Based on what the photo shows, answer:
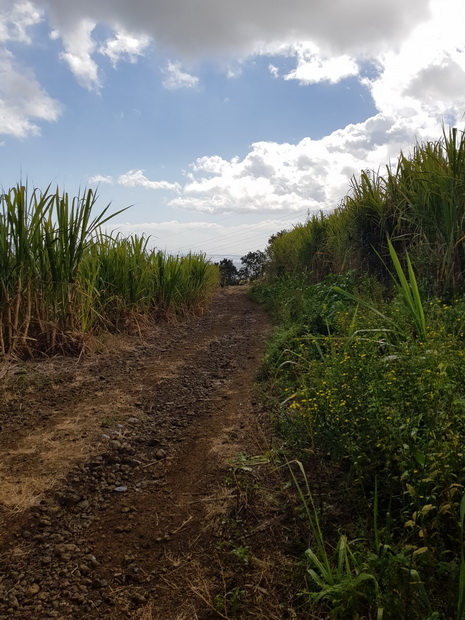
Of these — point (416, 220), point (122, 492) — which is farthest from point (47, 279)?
point (416, 220)

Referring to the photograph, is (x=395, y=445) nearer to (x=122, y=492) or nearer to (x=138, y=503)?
(x=138, y=503)

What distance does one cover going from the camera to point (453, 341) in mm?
2814

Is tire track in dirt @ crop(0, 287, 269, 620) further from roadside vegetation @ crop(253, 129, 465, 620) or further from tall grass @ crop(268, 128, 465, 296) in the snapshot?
tall grass @ crop(268, 128, 465, 296)

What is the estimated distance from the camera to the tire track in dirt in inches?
63.9

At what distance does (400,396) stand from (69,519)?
5.89ft

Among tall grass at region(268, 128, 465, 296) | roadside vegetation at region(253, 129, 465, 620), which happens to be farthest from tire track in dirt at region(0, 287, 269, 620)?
tall grass at region(268, 128, 465, 296)

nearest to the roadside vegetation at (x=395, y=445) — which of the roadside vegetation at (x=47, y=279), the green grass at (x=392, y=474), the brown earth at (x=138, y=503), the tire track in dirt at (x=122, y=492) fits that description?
the green grass at (x=392, y=474)

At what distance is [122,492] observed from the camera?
232cm

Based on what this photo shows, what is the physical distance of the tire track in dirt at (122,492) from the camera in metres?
1.62

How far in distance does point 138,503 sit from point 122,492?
0.16 m

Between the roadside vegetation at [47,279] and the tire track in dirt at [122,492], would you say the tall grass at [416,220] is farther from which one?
the roadside vegetation at [47,279]

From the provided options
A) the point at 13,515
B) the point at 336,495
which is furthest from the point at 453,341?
the point at 13,515

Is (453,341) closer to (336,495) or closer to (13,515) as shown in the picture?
(336,495)

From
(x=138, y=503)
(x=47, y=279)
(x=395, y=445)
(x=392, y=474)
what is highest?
(x=47, y=279)
